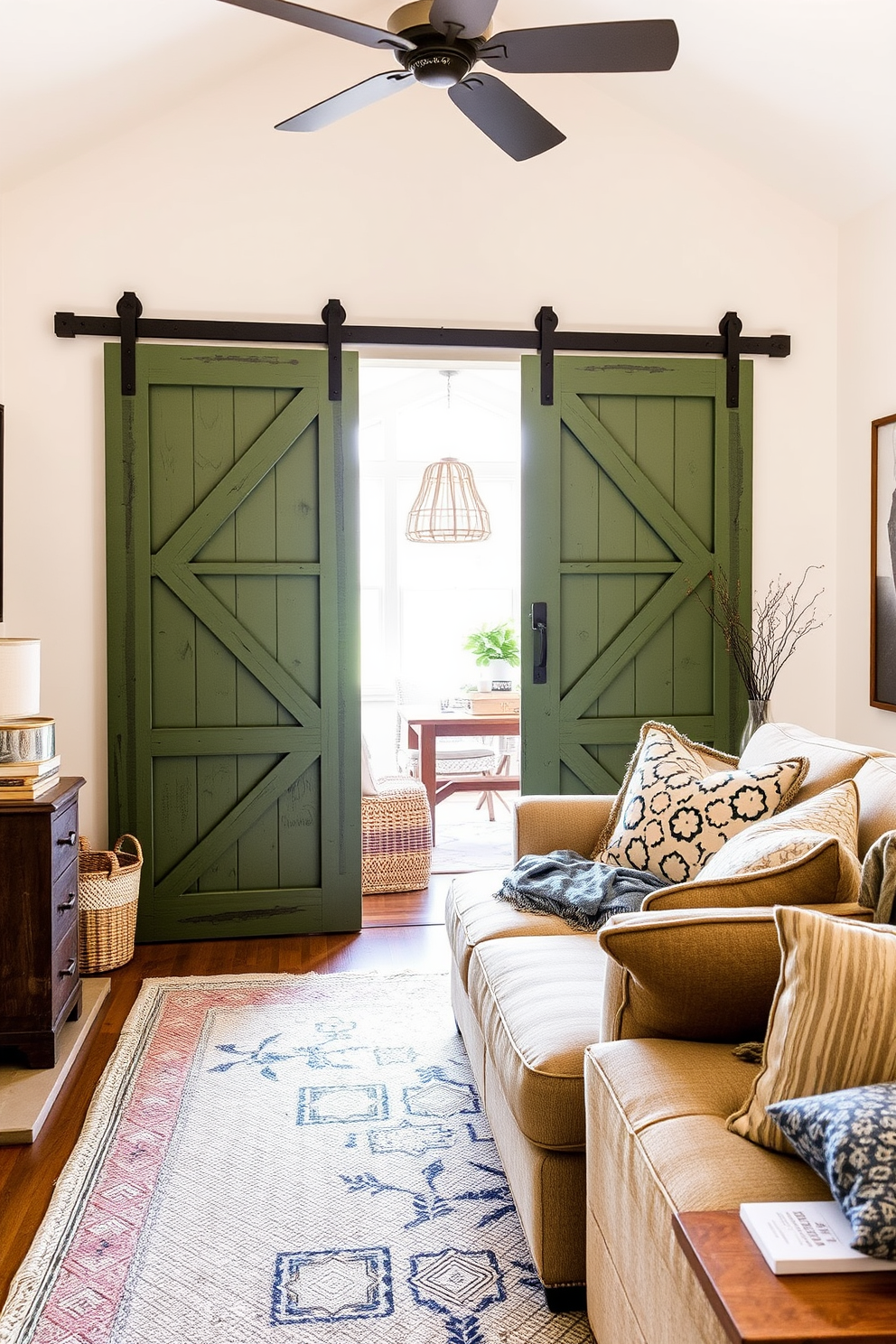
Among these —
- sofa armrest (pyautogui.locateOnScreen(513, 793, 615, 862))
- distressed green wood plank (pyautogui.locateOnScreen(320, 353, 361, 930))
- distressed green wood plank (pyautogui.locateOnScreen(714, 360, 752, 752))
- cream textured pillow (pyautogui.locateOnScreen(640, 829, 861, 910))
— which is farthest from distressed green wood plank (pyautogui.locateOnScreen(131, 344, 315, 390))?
cream textured pillow (pyautogui.locateOnScreen(640, 829, 861, 910))

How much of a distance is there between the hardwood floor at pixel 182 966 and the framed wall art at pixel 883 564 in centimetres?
205

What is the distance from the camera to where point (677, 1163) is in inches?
55.1

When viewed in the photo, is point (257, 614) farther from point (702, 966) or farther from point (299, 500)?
point (702, 966)

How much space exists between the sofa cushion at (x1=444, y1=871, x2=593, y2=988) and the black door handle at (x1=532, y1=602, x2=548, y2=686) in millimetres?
1496

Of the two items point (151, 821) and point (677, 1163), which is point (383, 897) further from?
point (677, 1163)

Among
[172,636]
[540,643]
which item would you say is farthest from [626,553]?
[172,636]

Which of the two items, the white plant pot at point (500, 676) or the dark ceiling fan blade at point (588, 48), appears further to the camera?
the white plant pot at point (500, 676)

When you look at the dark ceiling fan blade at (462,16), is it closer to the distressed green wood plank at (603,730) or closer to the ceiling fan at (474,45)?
the ceiling fan at (474,45)

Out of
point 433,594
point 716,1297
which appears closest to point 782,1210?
point 716,1297

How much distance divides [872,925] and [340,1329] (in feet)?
3.90

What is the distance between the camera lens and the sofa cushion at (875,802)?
6.89 feet

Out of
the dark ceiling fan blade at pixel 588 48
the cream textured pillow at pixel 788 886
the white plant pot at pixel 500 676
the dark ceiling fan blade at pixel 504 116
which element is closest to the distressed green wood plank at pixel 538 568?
the dark ceiling fan blade at pixel 504 116

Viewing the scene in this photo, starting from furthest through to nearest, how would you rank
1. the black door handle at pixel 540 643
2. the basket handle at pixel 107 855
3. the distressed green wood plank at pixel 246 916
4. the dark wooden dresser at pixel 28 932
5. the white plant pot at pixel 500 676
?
the white plant pot at pixel 500 676 → the black door handle at pixel 540 643 → the distressed green wood plank at pixel 246 916 → the basket handle at pixel 107 855 → the dark wooden dresser at pixel 28 932

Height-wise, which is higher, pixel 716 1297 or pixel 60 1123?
pixel 716 1297
